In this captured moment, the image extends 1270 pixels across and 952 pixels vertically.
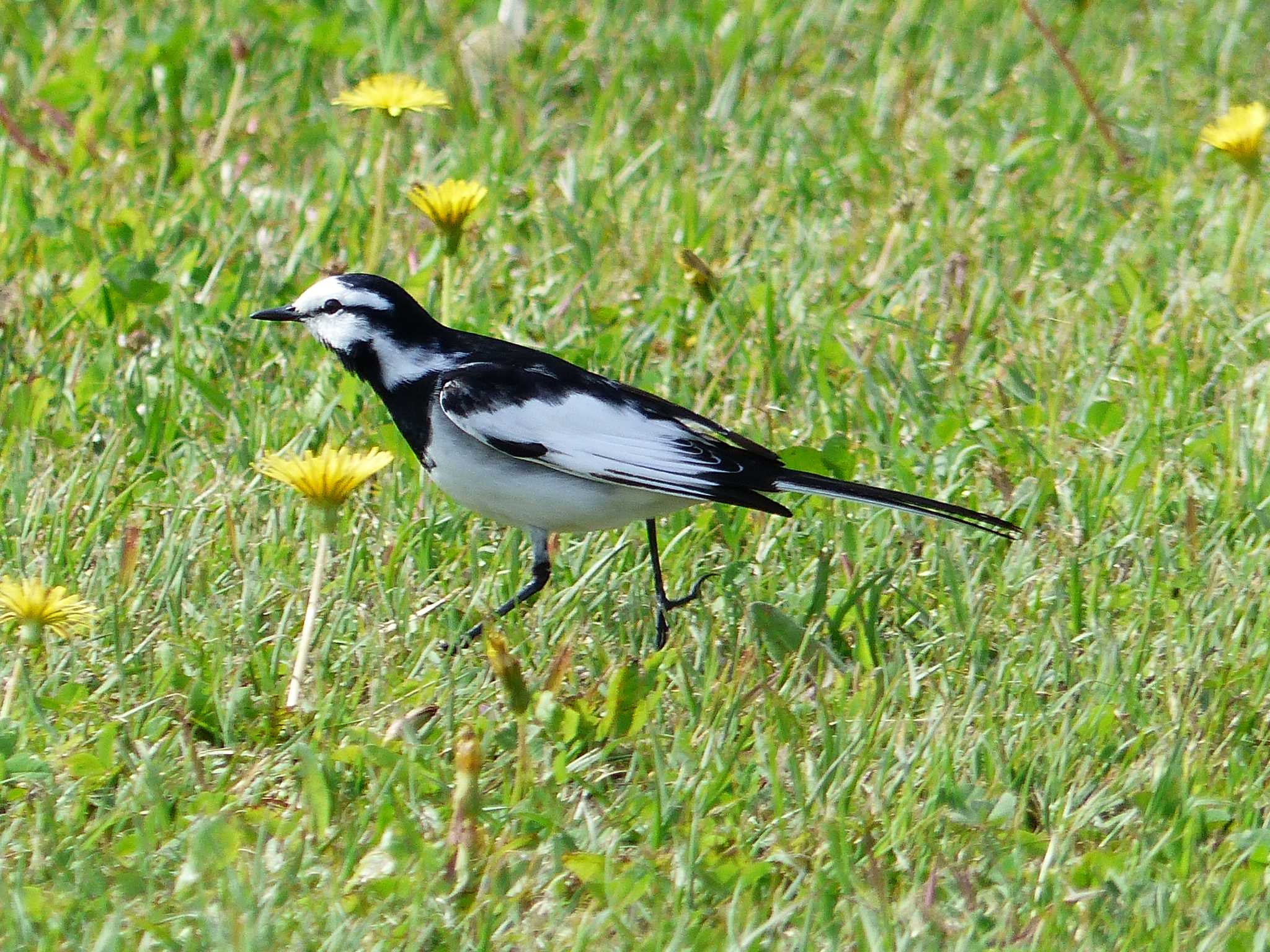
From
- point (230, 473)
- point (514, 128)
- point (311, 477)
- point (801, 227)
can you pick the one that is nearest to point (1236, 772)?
point (311, 477)

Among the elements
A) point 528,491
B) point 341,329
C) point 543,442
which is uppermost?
point 341,329

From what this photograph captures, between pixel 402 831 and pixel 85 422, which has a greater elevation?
pixel 85 422

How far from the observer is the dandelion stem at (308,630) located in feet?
11.5

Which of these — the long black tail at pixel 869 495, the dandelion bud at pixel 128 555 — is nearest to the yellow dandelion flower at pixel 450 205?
the dandelion bud at pixel 128 555

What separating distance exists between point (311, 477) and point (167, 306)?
2.08 m

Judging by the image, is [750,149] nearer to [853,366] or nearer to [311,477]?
[853,366]

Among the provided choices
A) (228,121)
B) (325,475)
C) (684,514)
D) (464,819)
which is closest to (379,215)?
(228,121)

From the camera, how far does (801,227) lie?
228 inches

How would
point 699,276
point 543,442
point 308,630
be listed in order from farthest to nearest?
point 699,276, point 543,442, point 308,630

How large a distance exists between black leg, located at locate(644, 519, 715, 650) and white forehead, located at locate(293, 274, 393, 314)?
754mm

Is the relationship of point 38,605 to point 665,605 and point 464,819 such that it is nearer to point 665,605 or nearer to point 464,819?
point 464,819

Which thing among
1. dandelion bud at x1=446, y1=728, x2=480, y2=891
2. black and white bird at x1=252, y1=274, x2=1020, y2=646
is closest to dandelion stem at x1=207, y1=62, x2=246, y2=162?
black and white bird at x1=252, y1=274, x2=1020, y2=646

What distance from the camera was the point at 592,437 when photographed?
155 inches

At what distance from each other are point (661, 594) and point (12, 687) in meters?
1.35
